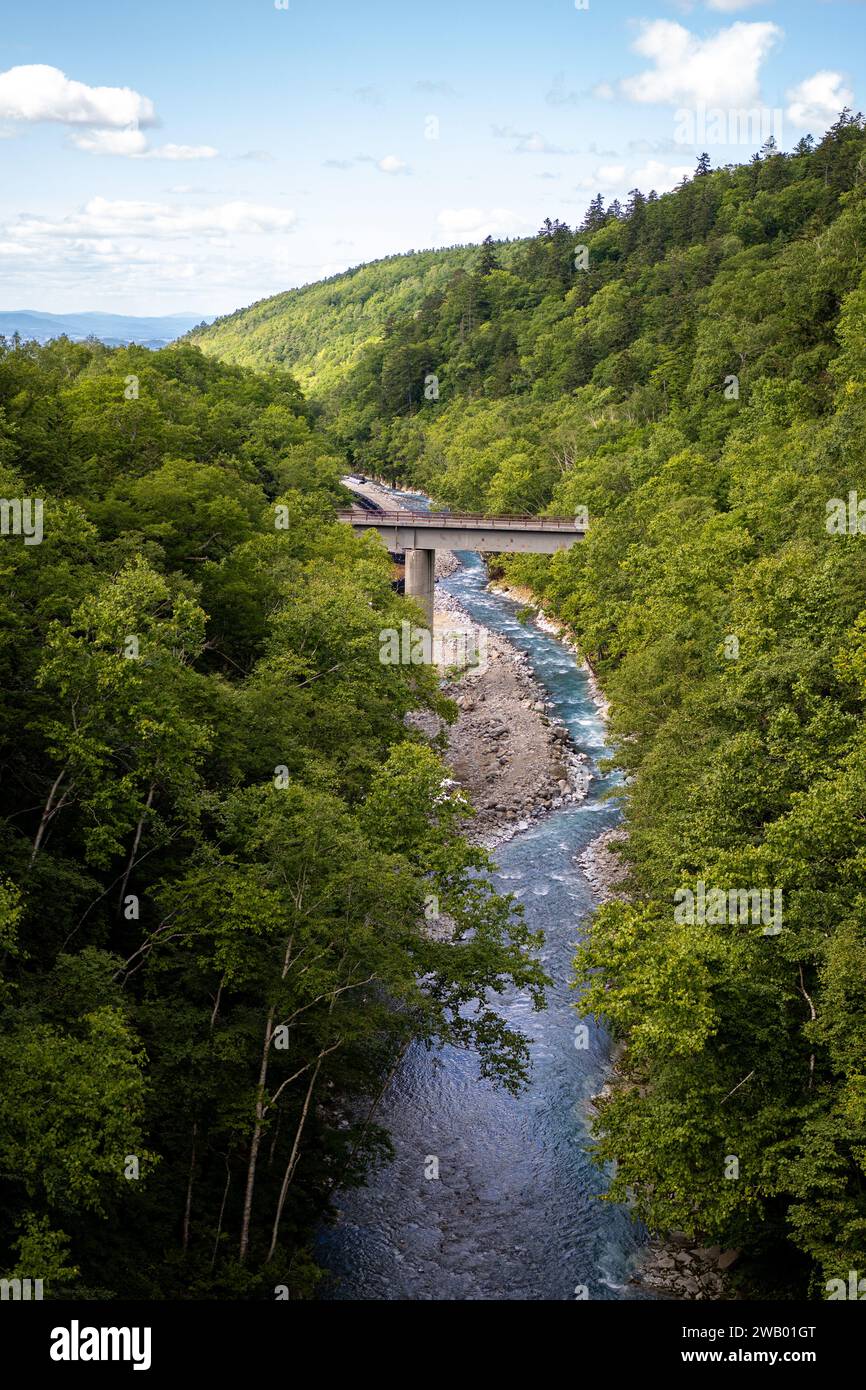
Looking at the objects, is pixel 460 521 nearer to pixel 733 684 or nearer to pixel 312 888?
pixel 733 684

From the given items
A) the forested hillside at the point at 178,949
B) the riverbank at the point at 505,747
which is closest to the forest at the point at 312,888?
the forested hillside at the point at 178,949

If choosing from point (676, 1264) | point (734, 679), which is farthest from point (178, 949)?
point (734, 679)

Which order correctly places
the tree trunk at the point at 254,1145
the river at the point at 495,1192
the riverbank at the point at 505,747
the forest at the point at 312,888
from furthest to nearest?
1. the riverbank at the point at 505,747
2. the river at the point at 495,1192
3. the tree trunk at the point at 254,1145
4. the forest at the point at 312,888

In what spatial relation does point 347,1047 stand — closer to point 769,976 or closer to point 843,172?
point 769,976

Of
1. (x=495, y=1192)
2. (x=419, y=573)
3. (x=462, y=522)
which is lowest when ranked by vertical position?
(x=495, y=1192)

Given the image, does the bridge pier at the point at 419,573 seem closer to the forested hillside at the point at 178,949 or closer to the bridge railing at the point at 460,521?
the bridge railing at the point at 460,521

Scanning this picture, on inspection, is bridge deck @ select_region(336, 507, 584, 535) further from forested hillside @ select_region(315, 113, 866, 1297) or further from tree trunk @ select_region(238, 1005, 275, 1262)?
tree trunk @ select_region(238, 1005, 275, 1262)
